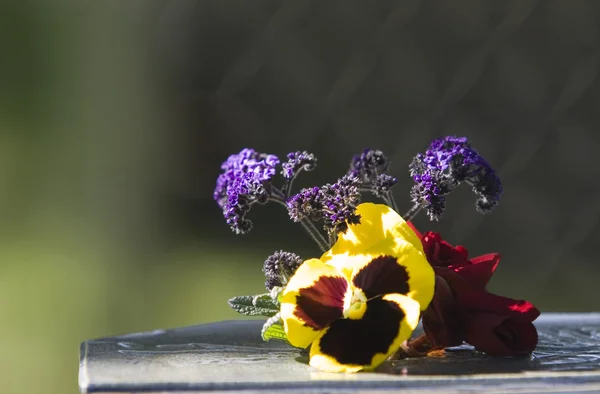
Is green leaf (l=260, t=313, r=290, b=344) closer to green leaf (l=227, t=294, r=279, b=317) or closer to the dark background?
green leaf (l=227, t=294, r=279, b=317)

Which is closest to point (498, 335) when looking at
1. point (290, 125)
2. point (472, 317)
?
point (472, 317)

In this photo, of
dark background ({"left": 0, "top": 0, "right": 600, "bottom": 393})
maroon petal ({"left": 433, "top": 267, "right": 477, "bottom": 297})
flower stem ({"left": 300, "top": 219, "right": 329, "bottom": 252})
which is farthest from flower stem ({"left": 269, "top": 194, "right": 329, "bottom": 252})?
dark background ({"left": 0, "top": 0, "right": 600, "bottom": 393})

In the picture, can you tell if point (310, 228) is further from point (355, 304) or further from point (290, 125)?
point (290, 125)

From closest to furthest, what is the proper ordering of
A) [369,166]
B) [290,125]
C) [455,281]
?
[455,281] → [369,166] → [290,125]

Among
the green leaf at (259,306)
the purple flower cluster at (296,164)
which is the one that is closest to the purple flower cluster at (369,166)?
the purple flower cluster at (296,164)

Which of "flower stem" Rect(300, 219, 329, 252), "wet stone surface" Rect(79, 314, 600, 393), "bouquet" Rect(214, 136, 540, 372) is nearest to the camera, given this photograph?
"wet stone surface" Rect(79, 314, 600, 393)

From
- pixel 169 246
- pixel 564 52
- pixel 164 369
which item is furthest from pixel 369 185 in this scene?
pixel 564 52

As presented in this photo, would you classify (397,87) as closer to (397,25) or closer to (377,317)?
(397,25)
